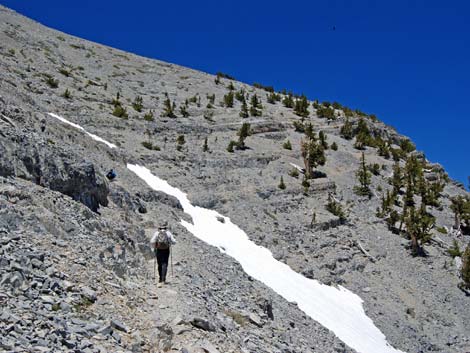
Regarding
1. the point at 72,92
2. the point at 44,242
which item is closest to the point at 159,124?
the point at 72,92

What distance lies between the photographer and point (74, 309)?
797 centimetres

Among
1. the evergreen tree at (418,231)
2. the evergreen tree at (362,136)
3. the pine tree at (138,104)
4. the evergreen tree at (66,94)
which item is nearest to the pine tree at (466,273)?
the evergreen tree at (418,231)

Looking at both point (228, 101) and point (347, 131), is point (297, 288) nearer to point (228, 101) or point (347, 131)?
point (347, 131)

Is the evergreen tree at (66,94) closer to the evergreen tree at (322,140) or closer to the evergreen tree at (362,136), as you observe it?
the evergreen tree at (322,140)

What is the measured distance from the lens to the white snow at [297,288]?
62.7 feet

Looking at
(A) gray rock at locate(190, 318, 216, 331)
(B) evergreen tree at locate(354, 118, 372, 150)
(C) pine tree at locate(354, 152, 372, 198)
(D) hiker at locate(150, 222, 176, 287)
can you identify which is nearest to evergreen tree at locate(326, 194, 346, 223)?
(C) pine tree at locate(354, 152, 372, 198)

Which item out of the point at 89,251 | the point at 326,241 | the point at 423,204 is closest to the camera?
the point at 89,251

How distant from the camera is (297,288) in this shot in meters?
20.9

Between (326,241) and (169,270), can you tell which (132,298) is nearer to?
(169,270)

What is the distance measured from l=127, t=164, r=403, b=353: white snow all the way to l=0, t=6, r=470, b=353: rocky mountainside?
725mm

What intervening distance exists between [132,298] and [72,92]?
93.0 feet

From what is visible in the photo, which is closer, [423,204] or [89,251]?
[89,251]

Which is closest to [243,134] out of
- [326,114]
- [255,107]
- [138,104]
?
[138,104]

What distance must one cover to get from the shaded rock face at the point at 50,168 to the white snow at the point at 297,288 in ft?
20.1
